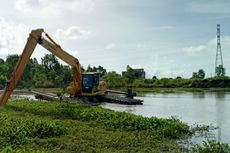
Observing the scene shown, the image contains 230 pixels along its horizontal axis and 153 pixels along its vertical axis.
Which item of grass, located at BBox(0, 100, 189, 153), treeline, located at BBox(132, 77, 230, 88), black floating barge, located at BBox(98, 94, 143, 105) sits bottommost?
grass, located at BBox(0, 100, 189, 153)

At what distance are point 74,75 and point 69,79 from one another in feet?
173

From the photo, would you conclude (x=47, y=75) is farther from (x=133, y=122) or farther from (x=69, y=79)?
(x=133, y=122)

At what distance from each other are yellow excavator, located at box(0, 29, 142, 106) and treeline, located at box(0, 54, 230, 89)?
3622cm

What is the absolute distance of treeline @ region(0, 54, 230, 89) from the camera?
259 feet

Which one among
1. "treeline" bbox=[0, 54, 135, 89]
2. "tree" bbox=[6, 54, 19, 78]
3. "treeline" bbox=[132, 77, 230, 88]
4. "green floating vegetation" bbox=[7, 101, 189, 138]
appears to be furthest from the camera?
"tree" bbox=[6, 54, 19, 78]

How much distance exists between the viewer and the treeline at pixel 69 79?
259 ft

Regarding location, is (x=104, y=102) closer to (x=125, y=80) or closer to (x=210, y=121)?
(x=210, y=121)

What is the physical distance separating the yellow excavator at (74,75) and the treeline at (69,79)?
119 feet

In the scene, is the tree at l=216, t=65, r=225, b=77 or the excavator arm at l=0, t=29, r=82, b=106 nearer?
the excavator arm at l=0, t=29, r=82, b=106

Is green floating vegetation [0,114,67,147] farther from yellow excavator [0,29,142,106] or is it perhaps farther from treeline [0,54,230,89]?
treeline [0,54,230,89]

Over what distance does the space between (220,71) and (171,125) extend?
81.7 m

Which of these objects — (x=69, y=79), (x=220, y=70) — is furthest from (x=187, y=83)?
(x=69, y=79)

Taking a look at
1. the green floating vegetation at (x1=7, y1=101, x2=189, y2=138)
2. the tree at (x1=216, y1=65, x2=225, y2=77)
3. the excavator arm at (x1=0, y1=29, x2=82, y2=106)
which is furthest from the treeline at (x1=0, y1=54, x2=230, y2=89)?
the green floating vegetation at (x1=7, y1=101, x2=189, y2=138)

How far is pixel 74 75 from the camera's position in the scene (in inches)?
1432
